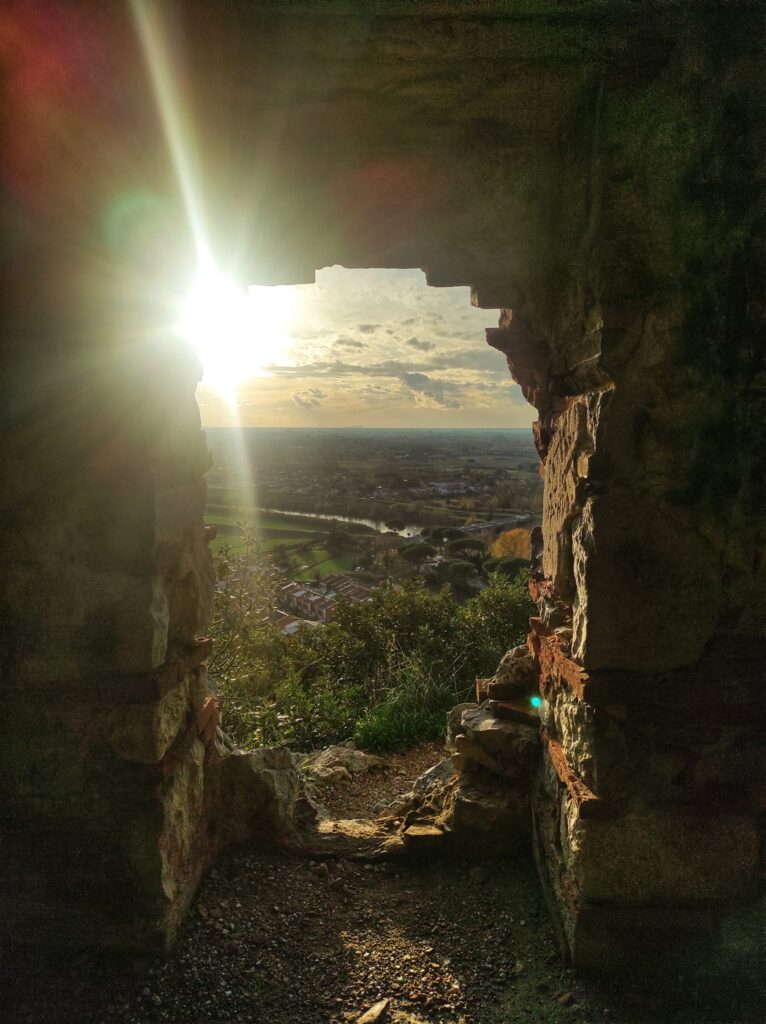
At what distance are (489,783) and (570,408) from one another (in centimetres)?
185

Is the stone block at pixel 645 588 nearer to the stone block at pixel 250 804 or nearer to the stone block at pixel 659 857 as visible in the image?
the stone block at pixel 659 857

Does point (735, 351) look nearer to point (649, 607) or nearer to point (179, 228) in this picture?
point (649, 607)

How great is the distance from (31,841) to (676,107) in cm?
361

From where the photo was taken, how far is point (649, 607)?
2193mm

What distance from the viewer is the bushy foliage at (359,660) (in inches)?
190

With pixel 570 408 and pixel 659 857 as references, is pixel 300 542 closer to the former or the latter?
pixel 570 408

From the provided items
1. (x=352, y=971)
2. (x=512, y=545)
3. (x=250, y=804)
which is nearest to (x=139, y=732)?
(x=250, y=804)

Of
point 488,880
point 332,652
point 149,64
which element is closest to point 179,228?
point 149,64

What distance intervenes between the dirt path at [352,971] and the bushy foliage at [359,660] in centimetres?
173

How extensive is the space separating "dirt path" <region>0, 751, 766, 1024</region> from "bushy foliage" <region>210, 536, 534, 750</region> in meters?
1.73

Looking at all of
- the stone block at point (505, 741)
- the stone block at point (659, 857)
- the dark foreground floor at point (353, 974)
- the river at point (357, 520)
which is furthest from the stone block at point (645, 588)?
the river at point (357, 520)

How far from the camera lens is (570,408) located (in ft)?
8.25

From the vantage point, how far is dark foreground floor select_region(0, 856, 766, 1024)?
6.94 ft

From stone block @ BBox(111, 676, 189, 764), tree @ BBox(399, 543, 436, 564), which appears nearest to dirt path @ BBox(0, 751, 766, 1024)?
stone block @ BBox(111, 676, 189, 764)
